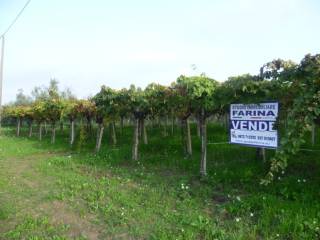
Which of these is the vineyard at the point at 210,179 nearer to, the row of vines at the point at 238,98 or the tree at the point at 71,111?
the row of vines at the point at 238,98

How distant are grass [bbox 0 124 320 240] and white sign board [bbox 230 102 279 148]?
3.15 ft

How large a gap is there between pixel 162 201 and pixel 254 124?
295cm

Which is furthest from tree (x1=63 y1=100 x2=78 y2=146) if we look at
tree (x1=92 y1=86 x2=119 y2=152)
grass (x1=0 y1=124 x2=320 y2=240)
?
grass (x1=0 y1=124 x2=320 y2=240)

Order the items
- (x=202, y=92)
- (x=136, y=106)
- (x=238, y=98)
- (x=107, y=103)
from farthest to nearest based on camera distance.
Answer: (x=107, y=103) → (x=136, y=106) → (x=202, y=92) → (x=238, y=98)

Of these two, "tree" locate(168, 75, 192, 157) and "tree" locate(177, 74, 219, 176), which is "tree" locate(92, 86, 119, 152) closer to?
"tree" locate(168, 75, 192, 157)

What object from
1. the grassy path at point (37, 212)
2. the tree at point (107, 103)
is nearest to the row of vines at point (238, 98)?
the tree at point (107, 103)

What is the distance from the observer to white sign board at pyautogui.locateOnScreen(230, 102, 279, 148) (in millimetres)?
8797

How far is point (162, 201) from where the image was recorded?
808cm

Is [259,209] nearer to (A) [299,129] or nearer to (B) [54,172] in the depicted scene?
(A) [299,129]

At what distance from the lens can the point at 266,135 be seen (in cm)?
896

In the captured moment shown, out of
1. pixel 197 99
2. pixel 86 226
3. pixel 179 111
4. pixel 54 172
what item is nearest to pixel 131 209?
pixel 86 226

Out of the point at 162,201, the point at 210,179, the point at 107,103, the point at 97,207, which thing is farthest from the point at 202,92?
the point at 107,103

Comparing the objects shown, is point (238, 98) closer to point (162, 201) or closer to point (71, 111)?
point (162, 201)

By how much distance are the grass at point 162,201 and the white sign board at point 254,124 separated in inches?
37.8
